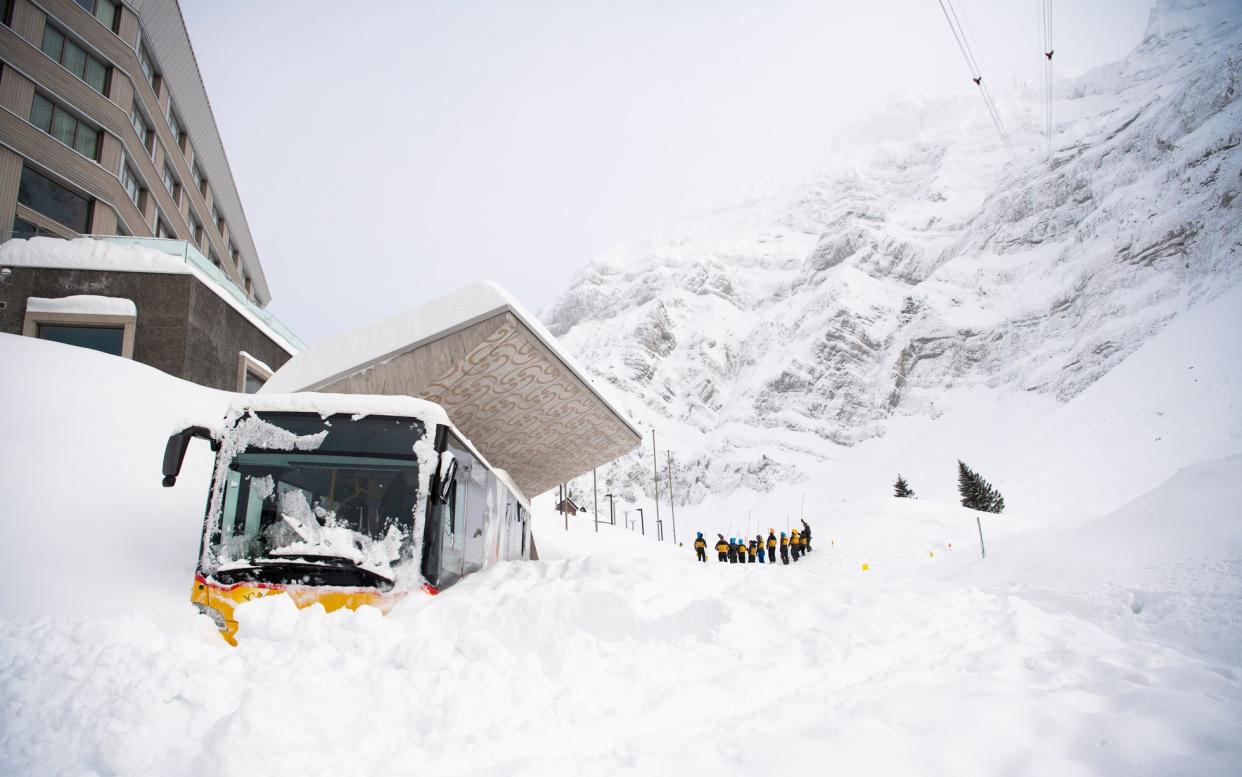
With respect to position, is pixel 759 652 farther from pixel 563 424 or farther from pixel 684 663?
pixel 563 424

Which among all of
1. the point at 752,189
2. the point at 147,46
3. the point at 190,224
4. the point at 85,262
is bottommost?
the point at 85,262

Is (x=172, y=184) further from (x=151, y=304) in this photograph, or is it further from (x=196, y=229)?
(x=151, y=304)

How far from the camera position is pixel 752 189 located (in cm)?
18525

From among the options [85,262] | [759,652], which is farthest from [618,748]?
[85,262]

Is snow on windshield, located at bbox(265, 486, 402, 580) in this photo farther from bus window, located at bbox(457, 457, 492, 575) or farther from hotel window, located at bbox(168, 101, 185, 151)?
hotel window, located at bbox(168, 101, 185, 151)

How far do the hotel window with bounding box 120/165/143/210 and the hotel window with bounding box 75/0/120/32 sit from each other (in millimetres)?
5560

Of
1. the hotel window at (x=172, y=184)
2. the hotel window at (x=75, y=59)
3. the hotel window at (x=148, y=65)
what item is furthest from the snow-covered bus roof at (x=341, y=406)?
the hotel window at (x=172, y=184)

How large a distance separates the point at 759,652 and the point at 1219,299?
69197 millimetres

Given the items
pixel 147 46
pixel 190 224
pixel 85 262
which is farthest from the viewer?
pixel 190 224

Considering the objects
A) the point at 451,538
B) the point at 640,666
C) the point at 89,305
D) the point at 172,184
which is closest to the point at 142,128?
the point at 172,184

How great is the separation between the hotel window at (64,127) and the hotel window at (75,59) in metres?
1.59

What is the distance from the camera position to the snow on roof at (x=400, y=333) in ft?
29.7

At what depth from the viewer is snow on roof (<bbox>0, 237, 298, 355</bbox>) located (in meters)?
15.9

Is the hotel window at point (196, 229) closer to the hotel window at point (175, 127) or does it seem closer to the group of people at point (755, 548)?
the hotel window at point (175, 127)
